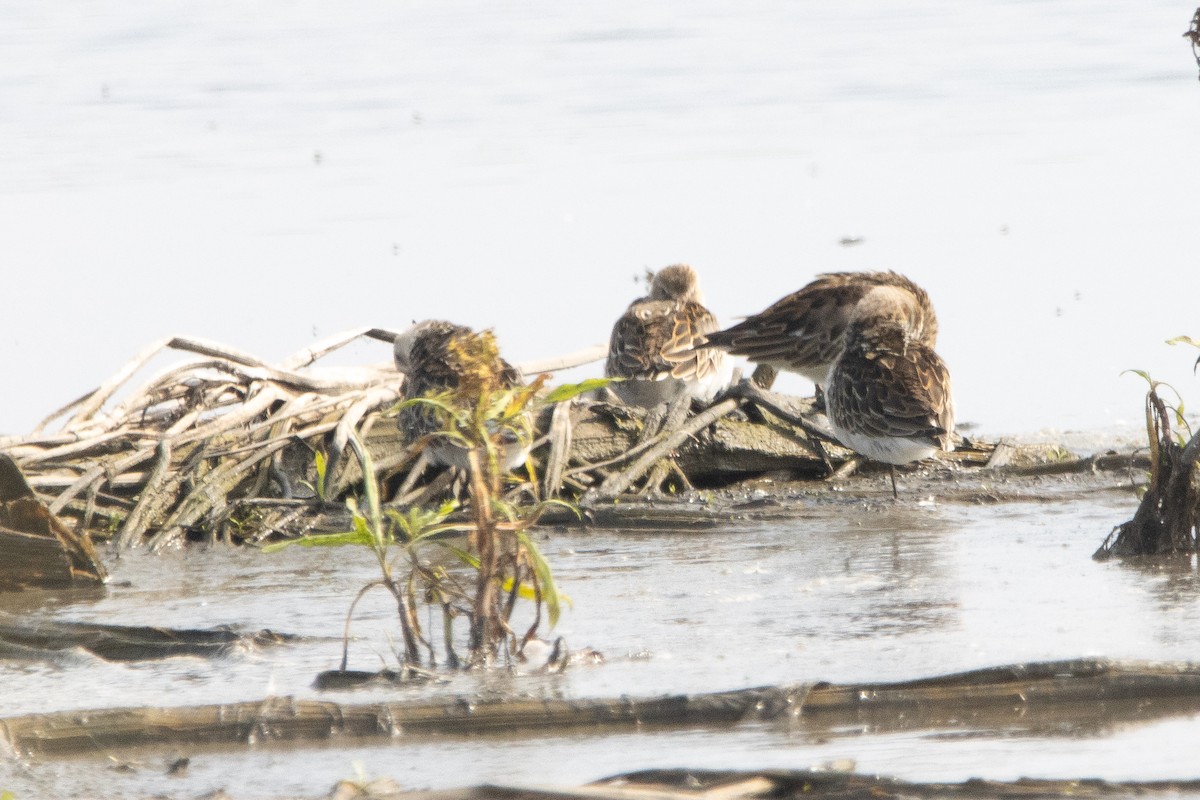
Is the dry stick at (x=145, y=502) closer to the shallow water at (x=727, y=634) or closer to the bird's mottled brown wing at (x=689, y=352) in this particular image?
the shallow water at (x=727, y=634)

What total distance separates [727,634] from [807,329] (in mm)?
4167

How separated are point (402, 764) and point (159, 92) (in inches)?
707

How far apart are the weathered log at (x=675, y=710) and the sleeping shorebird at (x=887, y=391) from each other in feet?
9.74

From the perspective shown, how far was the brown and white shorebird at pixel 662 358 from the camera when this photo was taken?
886 centimetres

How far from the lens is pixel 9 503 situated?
6336mm

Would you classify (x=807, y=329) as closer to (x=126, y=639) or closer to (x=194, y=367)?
(x=194, y=367)

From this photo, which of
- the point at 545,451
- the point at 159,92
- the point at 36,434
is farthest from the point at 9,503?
the point at 159,92

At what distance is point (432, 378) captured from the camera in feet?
24.8

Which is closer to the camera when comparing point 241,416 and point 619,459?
point 619,459

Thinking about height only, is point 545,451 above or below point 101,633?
above

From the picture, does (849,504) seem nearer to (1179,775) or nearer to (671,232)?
(1179,775)

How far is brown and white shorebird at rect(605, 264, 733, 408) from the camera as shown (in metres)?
8.86

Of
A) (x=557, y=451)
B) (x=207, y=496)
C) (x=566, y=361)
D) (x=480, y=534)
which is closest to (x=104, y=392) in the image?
(x=207, y=496)

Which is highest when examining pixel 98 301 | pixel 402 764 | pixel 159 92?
pixel 159 92
